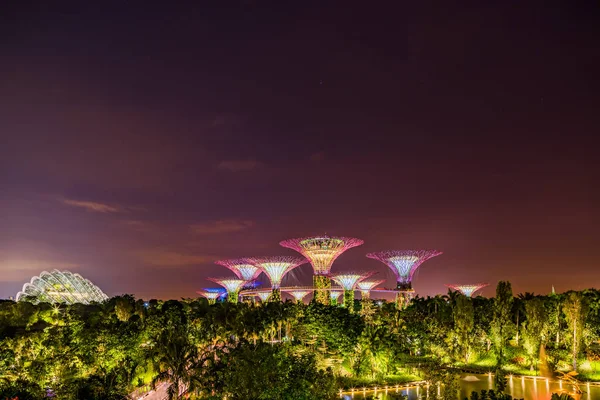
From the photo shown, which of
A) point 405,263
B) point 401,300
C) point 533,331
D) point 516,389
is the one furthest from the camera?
point 401,300

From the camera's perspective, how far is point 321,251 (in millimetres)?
59031

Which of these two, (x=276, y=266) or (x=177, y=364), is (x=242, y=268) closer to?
(x=276, y=266)

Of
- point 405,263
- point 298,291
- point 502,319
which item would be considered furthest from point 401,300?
point 502,319

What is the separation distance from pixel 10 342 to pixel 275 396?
591 inches

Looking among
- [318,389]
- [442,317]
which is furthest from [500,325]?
[318,389]

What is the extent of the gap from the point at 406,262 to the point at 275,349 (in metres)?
43.1

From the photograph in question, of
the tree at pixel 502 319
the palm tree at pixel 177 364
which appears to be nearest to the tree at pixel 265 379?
the palm tree at pixel 177 364

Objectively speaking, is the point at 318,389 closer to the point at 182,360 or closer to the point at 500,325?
the point at 182,360

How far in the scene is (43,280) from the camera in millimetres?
73875

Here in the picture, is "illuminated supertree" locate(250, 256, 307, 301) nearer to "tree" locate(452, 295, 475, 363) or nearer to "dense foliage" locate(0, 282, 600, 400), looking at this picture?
"dense foliage" locate(0, 282, 600, 400)

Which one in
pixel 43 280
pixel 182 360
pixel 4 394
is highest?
pixel 43 280

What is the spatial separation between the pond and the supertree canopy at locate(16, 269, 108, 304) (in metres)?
50.4

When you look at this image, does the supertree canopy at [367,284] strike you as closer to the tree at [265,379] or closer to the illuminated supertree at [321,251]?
the illuminated supertree at [321,251]

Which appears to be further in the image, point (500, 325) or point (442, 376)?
point (500, 325)
